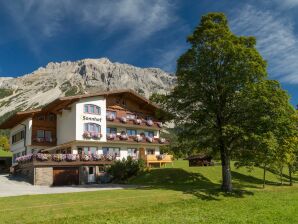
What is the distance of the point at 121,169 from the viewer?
43.2 m

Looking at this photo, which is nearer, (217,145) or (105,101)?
(217,145)

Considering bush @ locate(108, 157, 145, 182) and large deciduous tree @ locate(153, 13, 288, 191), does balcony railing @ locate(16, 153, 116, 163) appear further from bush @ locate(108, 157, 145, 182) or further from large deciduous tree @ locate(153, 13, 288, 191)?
large deciduous tree @ locate(153, 13, 288, 191)

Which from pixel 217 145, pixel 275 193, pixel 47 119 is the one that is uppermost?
pixel 47 119

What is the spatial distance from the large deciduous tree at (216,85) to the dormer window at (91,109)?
18.7 meters

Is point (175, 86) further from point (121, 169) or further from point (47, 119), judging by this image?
point (47, 119)

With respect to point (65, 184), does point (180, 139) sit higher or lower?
higher

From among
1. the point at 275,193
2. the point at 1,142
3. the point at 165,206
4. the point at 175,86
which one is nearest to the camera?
the point at 165,206

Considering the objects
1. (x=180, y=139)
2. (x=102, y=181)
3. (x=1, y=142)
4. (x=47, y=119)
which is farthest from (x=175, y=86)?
(x=1, y=142)

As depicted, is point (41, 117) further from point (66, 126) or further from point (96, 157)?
point (96, 157)

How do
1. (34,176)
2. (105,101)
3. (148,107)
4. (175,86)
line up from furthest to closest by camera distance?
(148,107)
(105,101)
(34,176)
(175,86)

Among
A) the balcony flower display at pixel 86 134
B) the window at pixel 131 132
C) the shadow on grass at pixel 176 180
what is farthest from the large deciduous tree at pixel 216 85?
the window at pixel 131 132

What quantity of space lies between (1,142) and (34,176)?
82201 mm

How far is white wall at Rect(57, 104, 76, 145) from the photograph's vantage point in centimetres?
4969

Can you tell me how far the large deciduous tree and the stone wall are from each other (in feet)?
54.7
